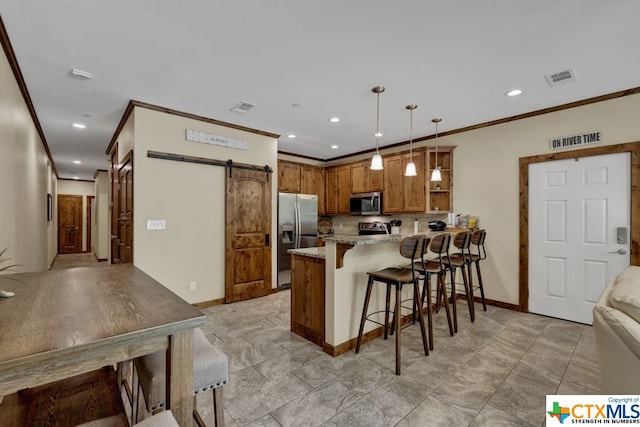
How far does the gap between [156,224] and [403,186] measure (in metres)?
3.81

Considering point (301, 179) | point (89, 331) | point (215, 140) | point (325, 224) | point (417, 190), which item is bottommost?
point (89, 331)

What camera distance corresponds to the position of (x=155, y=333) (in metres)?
1.01

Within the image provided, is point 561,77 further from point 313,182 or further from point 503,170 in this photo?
point 313,182

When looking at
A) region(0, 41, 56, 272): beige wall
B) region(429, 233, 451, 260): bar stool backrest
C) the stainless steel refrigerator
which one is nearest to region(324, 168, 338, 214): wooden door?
the stainless steel refrigerator

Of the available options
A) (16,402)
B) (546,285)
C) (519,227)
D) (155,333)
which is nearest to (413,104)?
(519,227)

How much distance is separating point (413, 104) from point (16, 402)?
13.2 feet

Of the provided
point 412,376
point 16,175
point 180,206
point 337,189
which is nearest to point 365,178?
point 337,189

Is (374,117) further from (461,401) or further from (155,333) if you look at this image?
(155,333)

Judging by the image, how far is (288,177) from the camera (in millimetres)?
5859

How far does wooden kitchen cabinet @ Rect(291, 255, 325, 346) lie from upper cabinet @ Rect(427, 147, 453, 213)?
8.59ft

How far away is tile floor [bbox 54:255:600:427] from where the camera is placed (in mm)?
1944

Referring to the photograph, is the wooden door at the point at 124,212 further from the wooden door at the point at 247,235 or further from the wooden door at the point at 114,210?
the wooden door at the point at 247,235

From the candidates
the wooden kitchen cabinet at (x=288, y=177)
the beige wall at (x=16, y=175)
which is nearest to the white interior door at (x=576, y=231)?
the wooden kitchen cabinet at (x=288, y=177)

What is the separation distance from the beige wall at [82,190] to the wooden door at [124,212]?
24.4 feet
